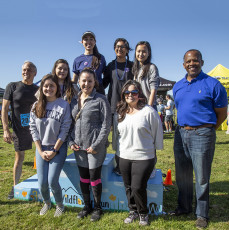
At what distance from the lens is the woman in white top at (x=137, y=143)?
267cm

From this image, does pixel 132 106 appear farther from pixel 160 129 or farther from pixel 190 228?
pixel 190 228

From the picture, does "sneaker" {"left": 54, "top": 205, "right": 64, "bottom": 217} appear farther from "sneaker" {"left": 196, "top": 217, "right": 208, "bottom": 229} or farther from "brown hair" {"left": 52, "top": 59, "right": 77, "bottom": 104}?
"sneaker" {"left": 196, "top": 217, "right": 208, "bottom": 229}

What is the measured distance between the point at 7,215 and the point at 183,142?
2810mm

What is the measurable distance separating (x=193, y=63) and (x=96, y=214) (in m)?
2.48

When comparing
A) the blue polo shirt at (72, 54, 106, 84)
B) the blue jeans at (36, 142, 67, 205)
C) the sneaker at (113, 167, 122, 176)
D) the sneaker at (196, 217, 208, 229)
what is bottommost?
the sneaker at (196, 217, 208, 229)

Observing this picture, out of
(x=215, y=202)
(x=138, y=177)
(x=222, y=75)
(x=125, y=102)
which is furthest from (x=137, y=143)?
(x=222, y=75)

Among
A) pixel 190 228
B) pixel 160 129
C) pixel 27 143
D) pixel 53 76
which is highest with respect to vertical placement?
pixel 53 76

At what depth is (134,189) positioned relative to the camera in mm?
2707

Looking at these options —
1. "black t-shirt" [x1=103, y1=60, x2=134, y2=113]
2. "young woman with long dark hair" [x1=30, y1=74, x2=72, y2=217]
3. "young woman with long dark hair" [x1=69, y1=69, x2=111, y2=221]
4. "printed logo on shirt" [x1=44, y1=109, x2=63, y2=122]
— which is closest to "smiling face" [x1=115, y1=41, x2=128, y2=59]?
"black t-shirt" [x1=103, y1=60, x2=134, y2=113]

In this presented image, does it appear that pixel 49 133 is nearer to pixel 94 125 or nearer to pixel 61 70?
pixel 94 125

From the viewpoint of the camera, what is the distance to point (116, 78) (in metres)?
3.38

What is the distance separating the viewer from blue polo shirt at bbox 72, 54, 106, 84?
3.43m

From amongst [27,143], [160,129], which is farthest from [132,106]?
[27,143]

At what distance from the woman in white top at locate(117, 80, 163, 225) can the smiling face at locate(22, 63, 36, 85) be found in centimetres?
187
